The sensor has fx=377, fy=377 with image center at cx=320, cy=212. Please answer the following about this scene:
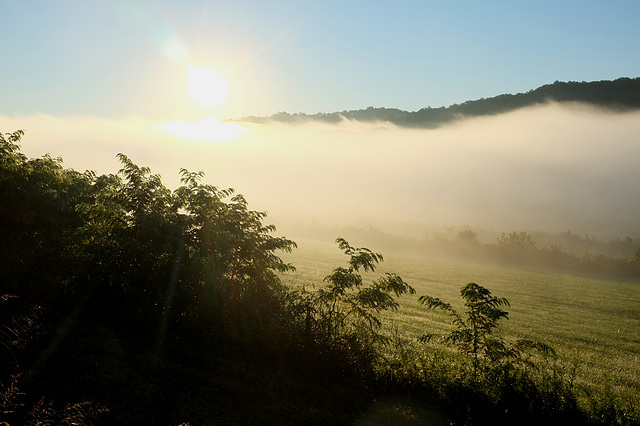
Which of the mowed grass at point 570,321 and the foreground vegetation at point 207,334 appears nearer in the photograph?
the foreground vegetation at point 207,334

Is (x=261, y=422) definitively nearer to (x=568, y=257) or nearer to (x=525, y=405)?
(x=525, y=405)

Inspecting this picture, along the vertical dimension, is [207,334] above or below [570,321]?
above

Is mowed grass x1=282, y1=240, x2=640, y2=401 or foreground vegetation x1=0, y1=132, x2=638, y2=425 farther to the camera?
mowed grass x1=282, y1=240, x2=640, y2=401

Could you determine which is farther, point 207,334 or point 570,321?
point 570,321

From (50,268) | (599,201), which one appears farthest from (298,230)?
(599,201)

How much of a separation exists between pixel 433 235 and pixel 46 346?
303 feet

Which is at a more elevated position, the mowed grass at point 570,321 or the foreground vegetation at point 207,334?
the foreground vegetation at point 207,334

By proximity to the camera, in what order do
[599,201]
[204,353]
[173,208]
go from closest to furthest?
1. [204,353]
2. [173,208]
3. [599,201]

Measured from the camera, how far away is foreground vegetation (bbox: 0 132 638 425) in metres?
5.84

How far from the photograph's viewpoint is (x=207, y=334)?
7.66 meters

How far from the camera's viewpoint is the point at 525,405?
6.75 m

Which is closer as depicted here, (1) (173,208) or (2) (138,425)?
(2) (138,425)

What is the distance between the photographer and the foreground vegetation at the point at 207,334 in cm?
584

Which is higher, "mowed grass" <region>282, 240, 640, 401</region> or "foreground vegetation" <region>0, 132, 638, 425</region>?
"foreground vegetation" <region>0, 132, 638, 425</region>
